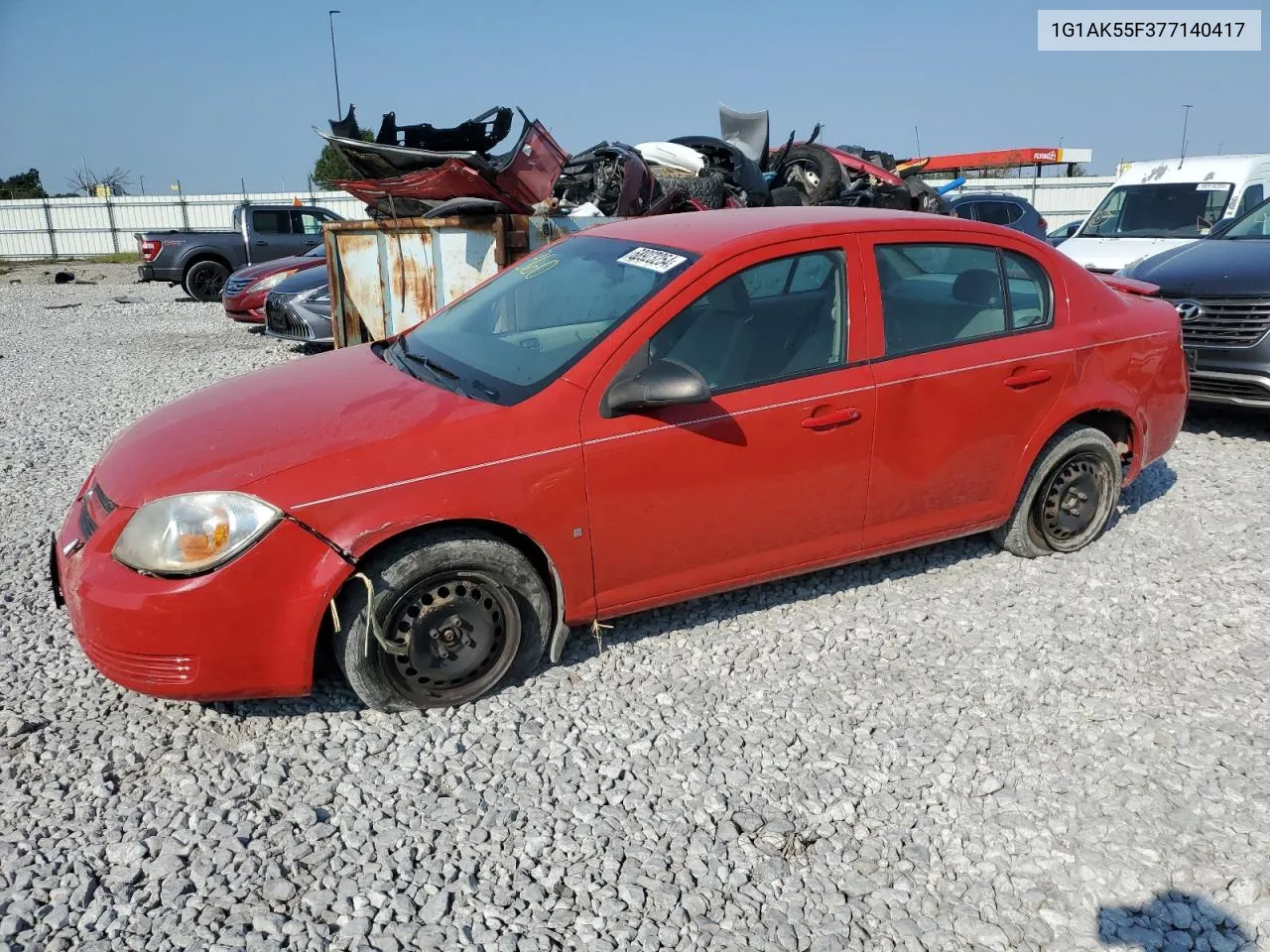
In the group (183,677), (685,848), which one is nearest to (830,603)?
(685,848)

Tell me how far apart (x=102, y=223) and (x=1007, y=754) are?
3341cm

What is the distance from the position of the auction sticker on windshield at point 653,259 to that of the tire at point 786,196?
18.5 ft

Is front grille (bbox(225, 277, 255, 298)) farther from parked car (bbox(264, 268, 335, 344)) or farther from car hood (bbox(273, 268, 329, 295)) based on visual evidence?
parked car (bbox(264, 268, 335, 344))

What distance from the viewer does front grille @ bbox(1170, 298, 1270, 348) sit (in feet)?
21.2

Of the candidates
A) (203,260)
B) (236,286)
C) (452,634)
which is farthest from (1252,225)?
(203,260)

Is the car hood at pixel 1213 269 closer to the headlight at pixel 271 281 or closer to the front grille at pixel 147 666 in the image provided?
the front grille at pixel 147 666

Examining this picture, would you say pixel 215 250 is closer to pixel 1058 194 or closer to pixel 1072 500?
pixel 1072 500

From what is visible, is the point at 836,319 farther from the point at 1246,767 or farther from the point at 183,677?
the point at 183,677

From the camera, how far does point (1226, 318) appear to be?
6609 millimetres

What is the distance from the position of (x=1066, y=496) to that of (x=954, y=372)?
3.70ft

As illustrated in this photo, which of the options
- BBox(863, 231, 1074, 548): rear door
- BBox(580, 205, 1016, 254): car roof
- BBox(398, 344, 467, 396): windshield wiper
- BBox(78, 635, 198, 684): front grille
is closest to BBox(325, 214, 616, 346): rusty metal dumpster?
BBox(580, 205, 1016, 254): car roof

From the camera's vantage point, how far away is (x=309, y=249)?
1700cm

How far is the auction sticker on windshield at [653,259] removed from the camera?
3699 millimetres

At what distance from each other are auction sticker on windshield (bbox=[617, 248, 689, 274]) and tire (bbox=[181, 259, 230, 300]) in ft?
49.1
